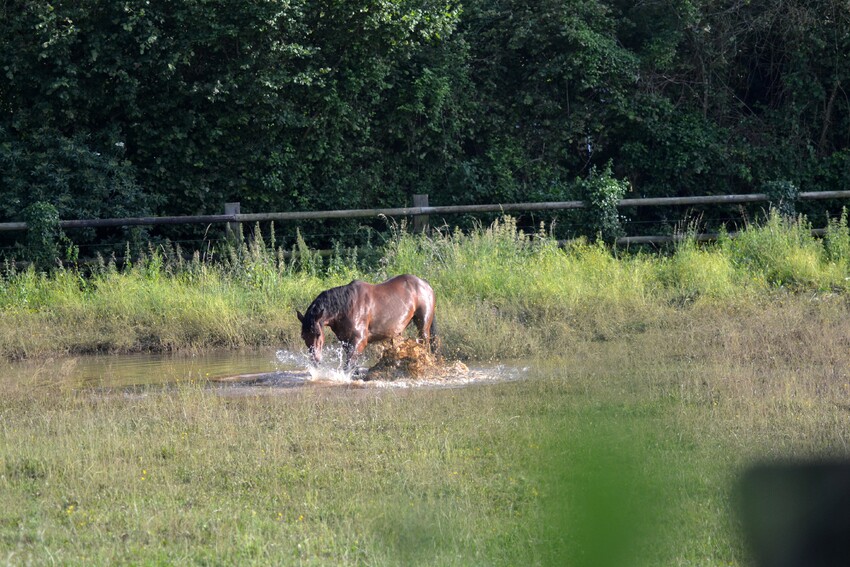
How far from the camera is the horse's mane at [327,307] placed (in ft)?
30.0

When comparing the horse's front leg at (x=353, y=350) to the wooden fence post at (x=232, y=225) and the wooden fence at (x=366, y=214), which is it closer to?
the wooden fence at (x=366, y=214)

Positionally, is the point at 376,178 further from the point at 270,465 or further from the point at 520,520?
the point at 520,520

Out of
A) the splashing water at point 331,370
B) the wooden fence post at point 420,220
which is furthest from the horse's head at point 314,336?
the wooden fence post at point 420,220

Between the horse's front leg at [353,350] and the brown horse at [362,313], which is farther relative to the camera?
the horse's front leg at [353,350]

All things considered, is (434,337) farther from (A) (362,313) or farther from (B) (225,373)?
(B) (225,373)

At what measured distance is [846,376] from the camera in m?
7.88

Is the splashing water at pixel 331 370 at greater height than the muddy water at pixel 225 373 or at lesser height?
greater

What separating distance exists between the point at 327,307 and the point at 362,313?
1.12ft

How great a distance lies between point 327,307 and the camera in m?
9.16

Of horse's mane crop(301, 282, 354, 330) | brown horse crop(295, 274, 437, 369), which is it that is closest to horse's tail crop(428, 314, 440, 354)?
brown horse crop(295, 274, 437, 369)

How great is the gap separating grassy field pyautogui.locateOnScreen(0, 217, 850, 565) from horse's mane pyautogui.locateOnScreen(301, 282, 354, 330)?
34.7 inches

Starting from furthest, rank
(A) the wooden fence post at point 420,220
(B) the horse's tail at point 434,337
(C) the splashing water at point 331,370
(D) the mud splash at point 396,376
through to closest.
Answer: (A) the wooden fence post at point 420,220, (B) the horse's tail at point 434,337, (C) the splashing water at point 331,370, (D) the mud splash at point 396,376

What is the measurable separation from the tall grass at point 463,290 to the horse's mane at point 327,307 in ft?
5.89

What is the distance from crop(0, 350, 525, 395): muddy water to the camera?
9.05 meters
